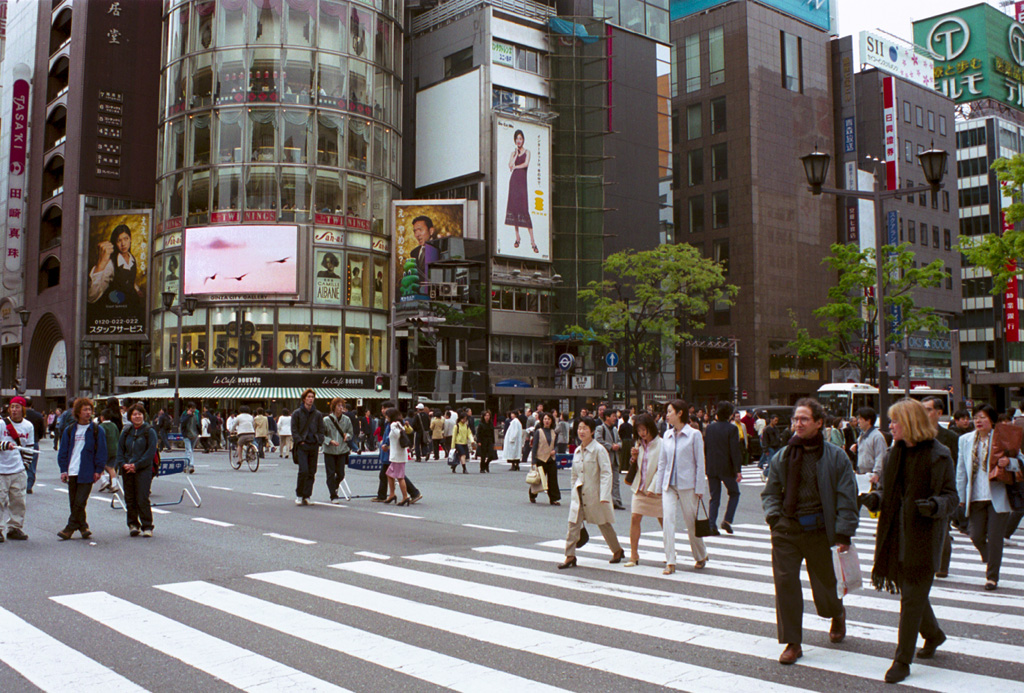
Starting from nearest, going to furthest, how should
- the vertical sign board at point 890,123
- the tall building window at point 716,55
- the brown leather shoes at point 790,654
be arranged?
the brown leather shoes at point 790,654, the tall building window at point 716,55, the vertical sign board at point 890,123

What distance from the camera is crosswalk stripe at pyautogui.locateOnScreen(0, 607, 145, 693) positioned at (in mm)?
5309

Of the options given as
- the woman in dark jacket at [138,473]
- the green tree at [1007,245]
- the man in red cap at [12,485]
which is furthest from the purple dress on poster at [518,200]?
the man in red cap at [12,485]

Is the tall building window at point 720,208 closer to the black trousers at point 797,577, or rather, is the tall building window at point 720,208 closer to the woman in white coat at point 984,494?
the woman in white coat at point 984,494

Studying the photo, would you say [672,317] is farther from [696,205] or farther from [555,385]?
[696,205]

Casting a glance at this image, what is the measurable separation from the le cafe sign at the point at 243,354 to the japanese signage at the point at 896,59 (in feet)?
181

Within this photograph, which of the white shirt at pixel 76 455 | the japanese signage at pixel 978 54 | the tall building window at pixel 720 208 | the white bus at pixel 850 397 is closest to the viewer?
the white shirt at pixel 76 455

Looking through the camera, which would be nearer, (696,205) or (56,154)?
(56,154)

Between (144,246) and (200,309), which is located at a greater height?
(144,246)

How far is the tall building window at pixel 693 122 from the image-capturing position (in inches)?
2918

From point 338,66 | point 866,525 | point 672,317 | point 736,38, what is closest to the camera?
point 866,525

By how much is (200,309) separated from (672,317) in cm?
2618

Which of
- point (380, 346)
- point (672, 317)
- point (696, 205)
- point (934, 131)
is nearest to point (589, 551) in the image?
point (672, 317)

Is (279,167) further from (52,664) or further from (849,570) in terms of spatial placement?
(849,570)

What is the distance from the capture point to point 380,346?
177ft
